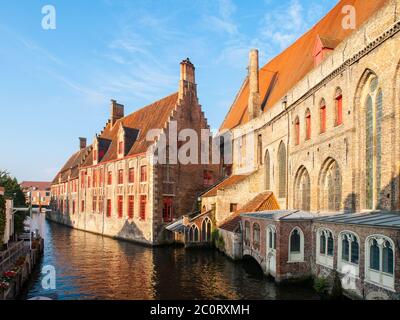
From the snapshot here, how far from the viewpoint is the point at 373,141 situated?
40.8ft

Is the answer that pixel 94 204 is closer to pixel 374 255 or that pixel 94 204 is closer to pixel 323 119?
pixel 323 119

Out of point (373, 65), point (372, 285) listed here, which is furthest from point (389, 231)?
point (373, 65)

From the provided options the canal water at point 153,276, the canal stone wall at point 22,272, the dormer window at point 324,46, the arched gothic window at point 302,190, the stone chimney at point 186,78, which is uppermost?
the stone chimney at point 186,78

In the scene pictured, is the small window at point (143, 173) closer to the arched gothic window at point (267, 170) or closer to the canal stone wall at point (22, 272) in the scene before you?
the canal stone wall at point (22, 272)

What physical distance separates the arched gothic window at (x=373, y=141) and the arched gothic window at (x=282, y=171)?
26.3 feet

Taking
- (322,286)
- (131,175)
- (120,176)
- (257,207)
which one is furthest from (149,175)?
(322,286)

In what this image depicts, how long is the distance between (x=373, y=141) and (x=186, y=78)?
19444 millimetres

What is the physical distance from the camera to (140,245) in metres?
26.8

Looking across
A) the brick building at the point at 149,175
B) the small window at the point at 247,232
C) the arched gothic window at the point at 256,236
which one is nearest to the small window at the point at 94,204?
the brick building at the point at 149,175

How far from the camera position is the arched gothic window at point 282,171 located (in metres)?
20.8

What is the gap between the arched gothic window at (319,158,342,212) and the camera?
1472 cm

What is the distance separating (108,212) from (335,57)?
25.4m

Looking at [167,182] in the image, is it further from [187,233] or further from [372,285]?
[372,285]

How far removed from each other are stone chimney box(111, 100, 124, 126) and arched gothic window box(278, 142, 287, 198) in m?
25.4
